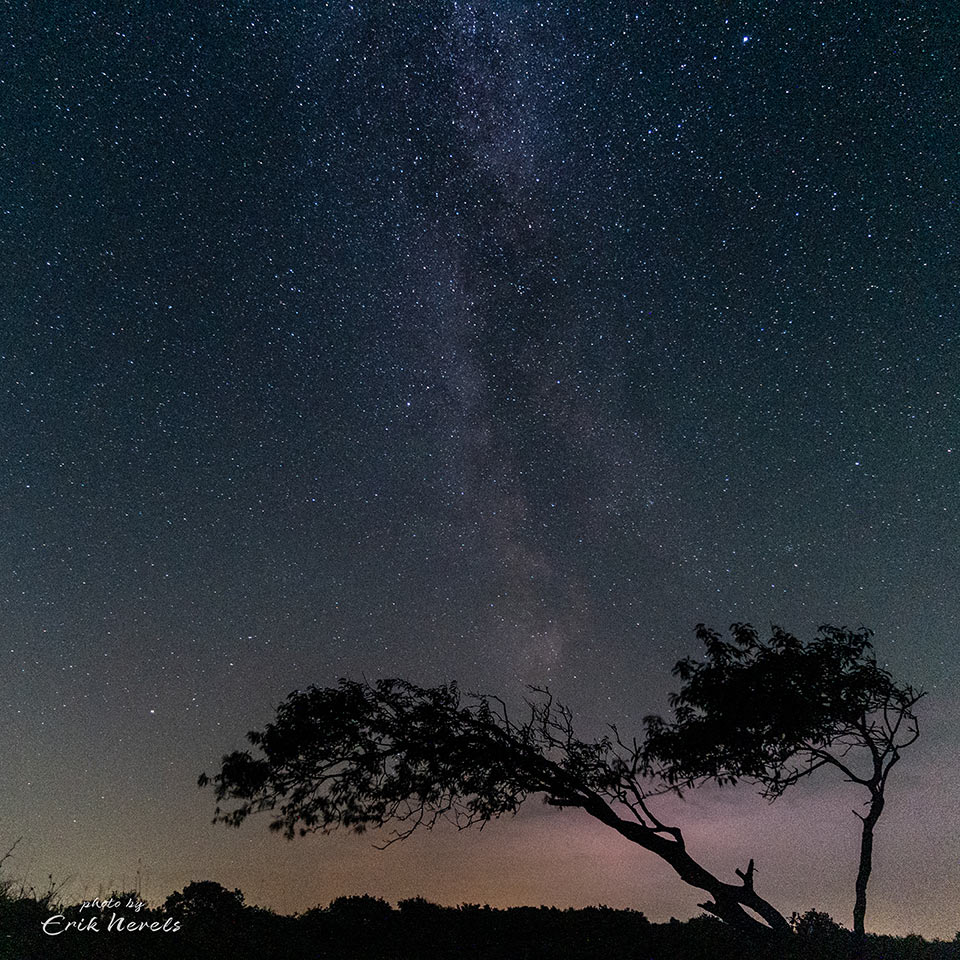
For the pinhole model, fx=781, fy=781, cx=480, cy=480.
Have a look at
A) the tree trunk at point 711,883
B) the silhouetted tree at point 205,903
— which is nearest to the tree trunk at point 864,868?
the tree trunk at point 711,883

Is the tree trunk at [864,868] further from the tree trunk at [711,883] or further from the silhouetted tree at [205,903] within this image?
the silhouetted tree at [205,903]

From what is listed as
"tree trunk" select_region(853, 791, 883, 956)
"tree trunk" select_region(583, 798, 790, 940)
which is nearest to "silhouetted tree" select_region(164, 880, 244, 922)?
"tree trunk" select_region(583, 798, 790, 940)

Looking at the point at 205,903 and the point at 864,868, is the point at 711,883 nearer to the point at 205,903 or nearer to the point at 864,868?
the point at 864,868

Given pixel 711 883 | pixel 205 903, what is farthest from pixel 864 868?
pixel 205 903

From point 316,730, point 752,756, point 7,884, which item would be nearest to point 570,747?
point 752,756

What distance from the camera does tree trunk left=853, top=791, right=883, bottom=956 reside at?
52.5 ft

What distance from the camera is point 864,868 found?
17.0 m

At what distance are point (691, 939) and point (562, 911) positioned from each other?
12.0 feet

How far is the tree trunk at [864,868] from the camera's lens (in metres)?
16.0

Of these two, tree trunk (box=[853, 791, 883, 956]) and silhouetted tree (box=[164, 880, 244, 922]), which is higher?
tree trunk (box=[853, 791, 883, 956])

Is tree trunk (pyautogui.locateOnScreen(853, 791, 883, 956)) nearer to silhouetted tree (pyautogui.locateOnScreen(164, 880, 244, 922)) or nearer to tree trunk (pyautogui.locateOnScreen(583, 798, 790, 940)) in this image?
tree trunk (pyautogui.locateOnScreen(583, 798, 790, 940))

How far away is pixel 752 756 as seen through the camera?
720 inches

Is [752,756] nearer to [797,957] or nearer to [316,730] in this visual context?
[797,957]

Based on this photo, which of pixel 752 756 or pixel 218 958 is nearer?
pixel 218 958
